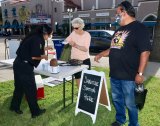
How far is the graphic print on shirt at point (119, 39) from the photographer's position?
3.84 m

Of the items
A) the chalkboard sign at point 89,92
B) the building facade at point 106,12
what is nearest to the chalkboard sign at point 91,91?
the chalkboard sign at point 89,92

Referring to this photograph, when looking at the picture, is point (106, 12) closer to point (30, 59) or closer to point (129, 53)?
point (30, 59)

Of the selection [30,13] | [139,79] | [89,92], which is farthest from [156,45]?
[30,13]

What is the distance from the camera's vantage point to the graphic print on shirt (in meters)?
3.84

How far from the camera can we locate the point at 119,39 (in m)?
3.91

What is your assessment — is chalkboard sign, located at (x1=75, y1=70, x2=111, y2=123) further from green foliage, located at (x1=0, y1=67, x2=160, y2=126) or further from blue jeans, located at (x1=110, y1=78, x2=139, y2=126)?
blue jeans, located at (x1=110, y1=78, x2=139, y2=126)

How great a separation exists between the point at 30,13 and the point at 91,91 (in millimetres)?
53265

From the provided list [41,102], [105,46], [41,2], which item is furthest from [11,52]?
[41,2]

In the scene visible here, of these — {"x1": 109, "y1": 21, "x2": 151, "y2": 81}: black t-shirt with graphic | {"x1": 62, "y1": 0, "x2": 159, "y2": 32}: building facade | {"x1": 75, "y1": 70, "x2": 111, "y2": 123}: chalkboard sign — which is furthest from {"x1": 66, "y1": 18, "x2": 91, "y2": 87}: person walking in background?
{"x1": 62, "y1": 0, "x2": 159, "y2": 32}: building facade

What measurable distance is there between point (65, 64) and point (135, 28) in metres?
2.05

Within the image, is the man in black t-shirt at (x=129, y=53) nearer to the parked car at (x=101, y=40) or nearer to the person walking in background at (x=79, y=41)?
the person walking in background at (x=79, y=41)

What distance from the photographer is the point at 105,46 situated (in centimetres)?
1584

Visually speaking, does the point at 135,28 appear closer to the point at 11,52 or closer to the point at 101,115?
the point at 101,115

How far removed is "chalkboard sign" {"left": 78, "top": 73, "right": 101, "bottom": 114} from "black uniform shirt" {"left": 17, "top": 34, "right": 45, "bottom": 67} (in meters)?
1.08
